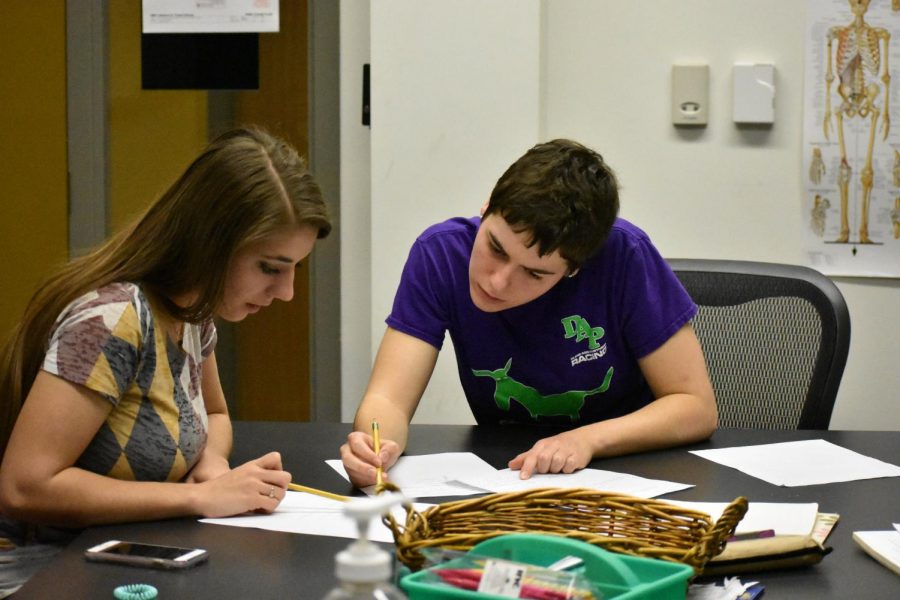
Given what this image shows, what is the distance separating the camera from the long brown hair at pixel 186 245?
1.36m

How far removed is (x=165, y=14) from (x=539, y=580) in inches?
94.7

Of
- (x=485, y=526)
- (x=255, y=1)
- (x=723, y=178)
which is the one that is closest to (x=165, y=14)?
(x=255, y=1)

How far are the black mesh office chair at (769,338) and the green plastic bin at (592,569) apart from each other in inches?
46.5

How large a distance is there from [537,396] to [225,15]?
1.54 metres

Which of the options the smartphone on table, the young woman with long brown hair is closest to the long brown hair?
the young woman with long brown hair

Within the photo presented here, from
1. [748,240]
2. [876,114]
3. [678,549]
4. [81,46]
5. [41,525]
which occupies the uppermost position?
[81,46]

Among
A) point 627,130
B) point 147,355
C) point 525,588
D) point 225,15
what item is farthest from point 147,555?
point 225,15

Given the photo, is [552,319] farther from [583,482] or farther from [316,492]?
[316,492]

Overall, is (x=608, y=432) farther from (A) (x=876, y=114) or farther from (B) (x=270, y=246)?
(A) (x=876, y=114)

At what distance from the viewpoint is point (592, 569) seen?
876mm

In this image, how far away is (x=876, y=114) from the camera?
261 centimetres

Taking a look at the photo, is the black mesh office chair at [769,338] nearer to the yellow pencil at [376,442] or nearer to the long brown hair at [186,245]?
the yellow pencil at [376,442]

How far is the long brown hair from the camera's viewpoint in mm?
1364

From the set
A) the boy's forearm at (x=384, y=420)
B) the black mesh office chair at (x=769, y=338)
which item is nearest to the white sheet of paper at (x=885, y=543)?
the boy's forearm at (x=384, y=420)
